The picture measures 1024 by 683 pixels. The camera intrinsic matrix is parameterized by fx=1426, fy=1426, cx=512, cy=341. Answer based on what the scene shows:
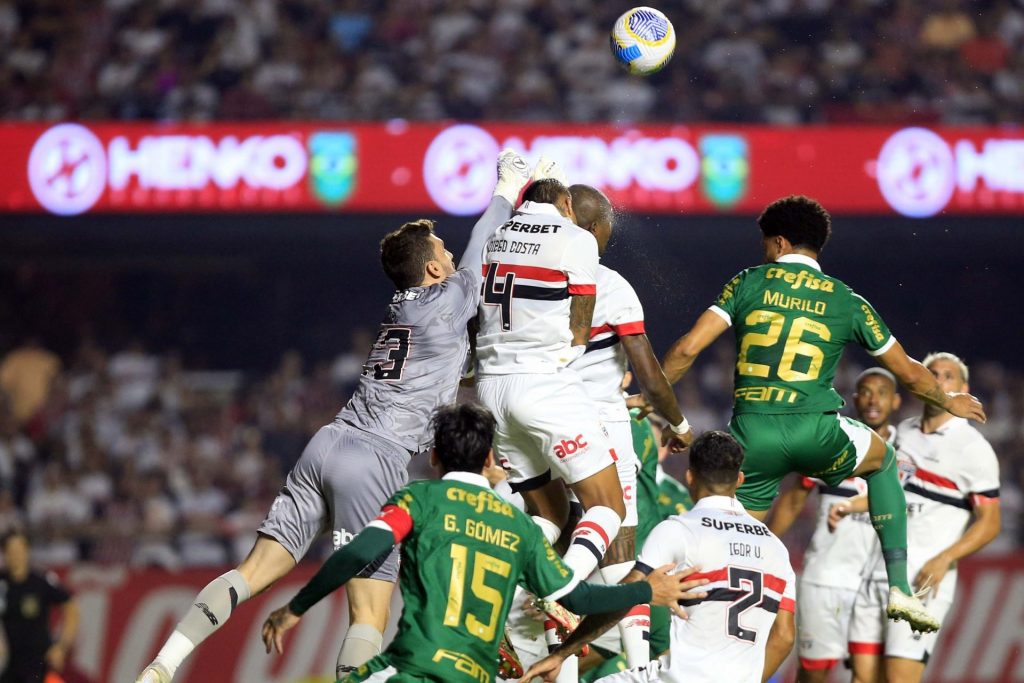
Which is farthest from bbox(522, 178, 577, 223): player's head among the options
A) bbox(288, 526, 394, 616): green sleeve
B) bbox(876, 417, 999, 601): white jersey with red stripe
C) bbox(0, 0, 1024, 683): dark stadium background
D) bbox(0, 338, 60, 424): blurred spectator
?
bbox(0, 338, 60, 424): blurred spectator

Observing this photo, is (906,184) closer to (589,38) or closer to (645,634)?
(589,38)

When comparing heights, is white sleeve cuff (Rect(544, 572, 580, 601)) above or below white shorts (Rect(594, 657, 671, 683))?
above

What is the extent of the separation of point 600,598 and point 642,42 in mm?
3966

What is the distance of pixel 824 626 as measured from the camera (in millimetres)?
9469

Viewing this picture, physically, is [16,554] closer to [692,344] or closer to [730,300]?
[692,344]

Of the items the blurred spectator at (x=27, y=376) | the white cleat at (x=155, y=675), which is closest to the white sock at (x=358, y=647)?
the white cleat at (x=155, y=675)

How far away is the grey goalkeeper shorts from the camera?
672 centimetres

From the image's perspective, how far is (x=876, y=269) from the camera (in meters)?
18.8

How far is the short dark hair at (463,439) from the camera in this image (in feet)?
18.4

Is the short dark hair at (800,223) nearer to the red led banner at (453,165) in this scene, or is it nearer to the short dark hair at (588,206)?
the short dark hair at (588,206)

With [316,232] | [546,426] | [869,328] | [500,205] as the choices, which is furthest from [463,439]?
[316,232]

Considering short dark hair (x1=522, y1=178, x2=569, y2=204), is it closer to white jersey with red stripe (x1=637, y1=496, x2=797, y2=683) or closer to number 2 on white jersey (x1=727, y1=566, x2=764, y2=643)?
white jersey with red stripe (x1=637, y1=496, x2=797, y2=683)

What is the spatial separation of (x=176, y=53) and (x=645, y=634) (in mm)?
12329

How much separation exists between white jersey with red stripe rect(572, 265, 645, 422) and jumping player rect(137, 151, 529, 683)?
0.76 meters
